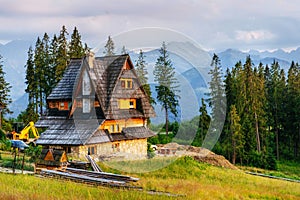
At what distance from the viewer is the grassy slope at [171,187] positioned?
1238cm

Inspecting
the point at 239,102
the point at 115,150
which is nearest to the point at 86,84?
the point at 115,150

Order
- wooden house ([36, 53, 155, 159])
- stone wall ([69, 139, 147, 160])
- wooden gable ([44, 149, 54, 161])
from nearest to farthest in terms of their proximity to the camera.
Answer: wooden gable ([44, 149, 54, 161])
stone wall ([69, 139, 147, 160])
wooden house ([36, 53, 155, 159])

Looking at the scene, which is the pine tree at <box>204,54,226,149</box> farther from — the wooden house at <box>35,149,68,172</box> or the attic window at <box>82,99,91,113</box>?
the wooden house at <box>35,149,68,172</box>

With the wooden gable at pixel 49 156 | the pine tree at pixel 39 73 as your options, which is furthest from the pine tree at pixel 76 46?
the wooden gable at pixel 49 156

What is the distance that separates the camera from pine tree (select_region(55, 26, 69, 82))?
1742 inches

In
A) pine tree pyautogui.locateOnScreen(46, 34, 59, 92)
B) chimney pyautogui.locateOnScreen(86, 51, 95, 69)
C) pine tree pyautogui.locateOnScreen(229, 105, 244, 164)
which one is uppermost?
pine tree pyautogui.locateOnScreen(46, 34, 59, 92)

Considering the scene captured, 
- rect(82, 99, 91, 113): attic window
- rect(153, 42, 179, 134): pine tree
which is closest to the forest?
rect(82, 99, 91, 113): attic window

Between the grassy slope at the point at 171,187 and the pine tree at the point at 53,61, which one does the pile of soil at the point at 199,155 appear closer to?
the grassy slope at the point at 171,187

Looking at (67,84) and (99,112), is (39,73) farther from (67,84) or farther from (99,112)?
(99,112)

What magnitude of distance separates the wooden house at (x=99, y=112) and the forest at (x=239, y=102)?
985 cm

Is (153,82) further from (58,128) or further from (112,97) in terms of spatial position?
(58,128)

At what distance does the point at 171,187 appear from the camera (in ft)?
55.6

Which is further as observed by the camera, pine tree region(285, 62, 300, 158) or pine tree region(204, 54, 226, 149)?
pine tree region(285, 62, 300, 158)

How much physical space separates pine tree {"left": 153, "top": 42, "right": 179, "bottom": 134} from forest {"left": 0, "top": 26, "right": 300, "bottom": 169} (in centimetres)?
1545
